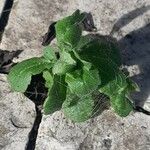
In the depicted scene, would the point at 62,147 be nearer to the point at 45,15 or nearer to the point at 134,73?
the point at 134,73

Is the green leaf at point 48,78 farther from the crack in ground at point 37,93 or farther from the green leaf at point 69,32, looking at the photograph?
the green leaf at point 69,32

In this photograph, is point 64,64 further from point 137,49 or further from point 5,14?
point 5,14

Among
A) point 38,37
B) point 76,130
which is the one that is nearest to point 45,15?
point 38,37

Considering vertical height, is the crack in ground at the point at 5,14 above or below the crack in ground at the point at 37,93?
above

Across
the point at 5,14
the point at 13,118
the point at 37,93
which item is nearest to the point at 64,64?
the point at 37,93

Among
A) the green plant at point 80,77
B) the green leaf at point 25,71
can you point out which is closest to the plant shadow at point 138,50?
the green plant at point 80,77

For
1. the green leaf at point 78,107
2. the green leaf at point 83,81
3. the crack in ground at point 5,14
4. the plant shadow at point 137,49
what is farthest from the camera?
the crack in ground at point 5,14
